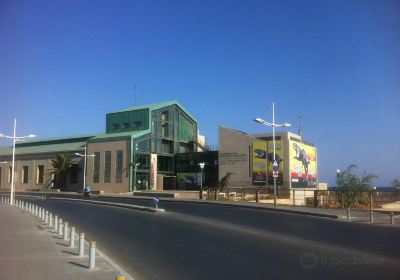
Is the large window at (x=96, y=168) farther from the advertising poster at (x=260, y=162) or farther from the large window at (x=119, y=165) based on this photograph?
the advertising poster at (x=260, y=162)

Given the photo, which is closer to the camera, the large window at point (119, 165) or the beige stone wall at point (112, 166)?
the beige stone wall at point (112, 166)

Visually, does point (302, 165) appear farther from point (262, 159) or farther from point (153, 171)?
point (153, 171)

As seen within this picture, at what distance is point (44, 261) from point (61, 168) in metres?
71.1

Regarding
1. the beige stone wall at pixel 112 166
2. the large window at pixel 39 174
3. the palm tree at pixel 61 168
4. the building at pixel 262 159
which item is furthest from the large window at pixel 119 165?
the large window at pixel 39 174

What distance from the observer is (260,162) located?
69500 millimetres

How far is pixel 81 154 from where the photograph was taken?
269 feet

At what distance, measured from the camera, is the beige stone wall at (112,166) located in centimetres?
7356

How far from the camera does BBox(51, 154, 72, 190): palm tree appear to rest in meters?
80.5

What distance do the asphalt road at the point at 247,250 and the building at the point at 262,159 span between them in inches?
1848

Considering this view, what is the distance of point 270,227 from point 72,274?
11624 mm

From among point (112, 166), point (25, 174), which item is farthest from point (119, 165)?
point (25, 174)

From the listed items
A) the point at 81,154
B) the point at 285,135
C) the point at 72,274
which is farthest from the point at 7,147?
the point at 72,274

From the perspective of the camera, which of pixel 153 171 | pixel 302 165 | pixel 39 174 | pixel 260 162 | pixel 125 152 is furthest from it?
pixel 39 174

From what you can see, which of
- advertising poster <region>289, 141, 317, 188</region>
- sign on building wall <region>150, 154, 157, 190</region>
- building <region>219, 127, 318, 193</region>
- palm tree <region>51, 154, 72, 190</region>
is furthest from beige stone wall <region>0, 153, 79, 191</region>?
advertising poster <region>289, 141, 317, 188</region>
